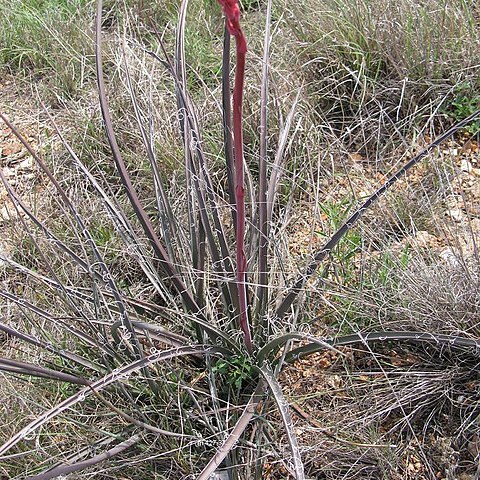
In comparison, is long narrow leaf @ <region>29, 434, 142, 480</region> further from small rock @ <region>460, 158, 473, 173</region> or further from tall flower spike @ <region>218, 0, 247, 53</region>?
small rock @ <region>460, 158, 473, 173</region>

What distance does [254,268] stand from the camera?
1720 mm

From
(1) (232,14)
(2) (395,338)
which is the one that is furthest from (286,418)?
(1) (232,14)

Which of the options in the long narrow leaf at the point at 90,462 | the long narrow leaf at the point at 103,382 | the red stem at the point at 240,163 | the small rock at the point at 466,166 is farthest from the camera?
the small rock at the point at 466,166

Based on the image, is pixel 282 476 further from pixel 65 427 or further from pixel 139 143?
pixel 139 143

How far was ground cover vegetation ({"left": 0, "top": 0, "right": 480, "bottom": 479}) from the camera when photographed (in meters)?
1.39

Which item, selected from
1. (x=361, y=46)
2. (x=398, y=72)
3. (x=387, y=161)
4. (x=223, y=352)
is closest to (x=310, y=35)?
(x=361, y=46)

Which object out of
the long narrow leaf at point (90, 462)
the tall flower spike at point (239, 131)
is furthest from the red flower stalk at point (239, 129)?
the long narrow leaf at point (90, 462)

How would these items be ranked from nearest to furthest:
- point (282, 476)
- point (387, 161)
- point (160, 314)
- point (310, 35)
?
point (282, 476), point (160, 314), point (387, 161), point (310, 35)

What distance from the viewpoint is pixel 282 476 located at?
147cm

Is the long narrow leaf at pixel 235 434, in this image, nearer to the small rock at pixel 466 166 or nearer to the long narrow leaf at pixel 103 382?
the long narrow leaf at pixel 103 382

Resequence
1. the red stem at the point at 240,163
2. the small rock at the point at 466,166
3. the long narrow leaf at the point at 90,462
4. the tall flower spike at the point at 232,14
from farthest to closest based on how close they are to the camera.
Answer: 1. the small rock at the point at 466,166
2. the long narrow leaf at the point at 90,462
3. the red stem at the point at 240,163
4. the tall flower spike at the point at 232,14

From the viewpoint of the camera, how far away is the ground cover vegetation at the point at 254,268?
139 centimetres

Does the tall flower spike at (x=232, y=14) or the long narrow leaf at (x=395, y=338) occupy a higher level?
the tall flower spike at (x=232, y=14)

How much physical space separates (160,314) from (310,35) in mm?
1260
